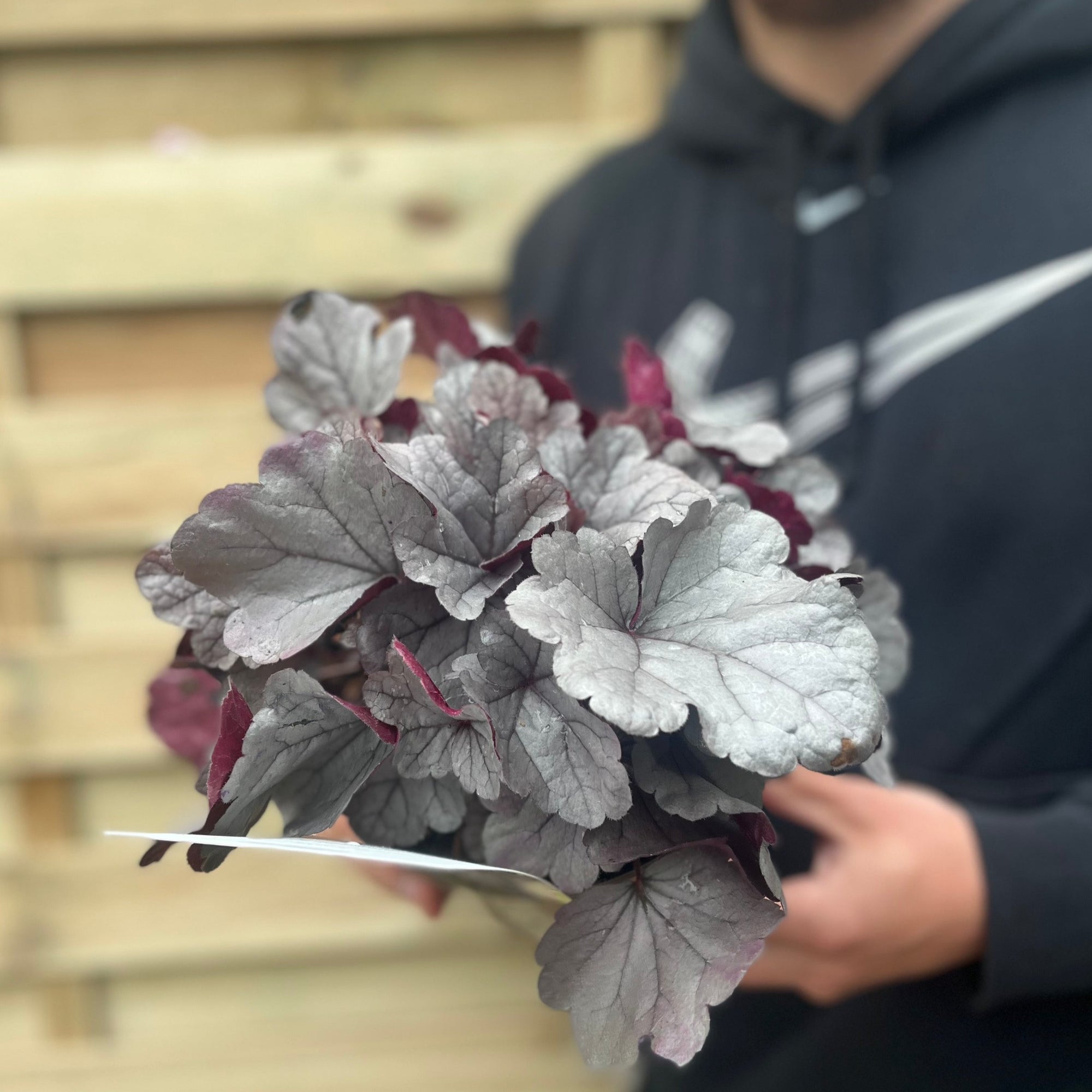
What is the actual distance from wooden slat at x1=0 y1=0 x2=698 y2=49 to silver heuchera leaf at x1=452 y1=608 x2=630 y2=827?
73 centimetres

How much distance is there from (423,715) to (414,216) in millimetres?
680

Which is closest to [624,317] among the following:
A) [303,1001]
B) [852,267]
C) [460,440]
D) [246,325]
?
[852,267]

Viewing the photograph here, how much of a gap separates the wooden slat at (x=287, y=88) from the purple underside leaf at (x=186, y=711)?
0.67 metres

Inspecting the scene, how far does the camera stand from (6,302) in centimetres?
83

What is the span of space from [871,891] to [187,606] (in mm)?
401

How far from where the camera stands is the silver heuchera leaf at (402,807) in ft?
0.90

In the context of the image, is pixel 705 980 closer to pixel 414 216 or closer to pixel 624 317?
pixel 624 317

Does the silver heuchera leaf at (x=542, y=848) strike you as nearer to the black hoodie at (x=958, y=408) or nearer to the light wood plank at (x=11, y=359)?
the black hoodie at (x=958, y=408)

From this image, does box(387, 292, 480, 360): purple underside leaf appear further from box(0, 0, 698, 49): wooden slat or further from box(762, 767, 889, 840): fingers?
box(0, 0, 698, 49): wooden slat

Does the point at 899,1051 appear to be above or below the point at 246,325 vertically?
below

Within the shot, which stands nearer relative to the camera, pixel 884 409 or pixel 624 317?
pixel 884 409

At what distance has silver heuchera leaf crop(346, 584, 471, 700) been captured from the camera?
0.25 meters

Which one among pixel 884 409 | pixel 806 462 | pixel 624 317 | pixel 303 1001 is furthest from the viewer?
pixel 303 1001

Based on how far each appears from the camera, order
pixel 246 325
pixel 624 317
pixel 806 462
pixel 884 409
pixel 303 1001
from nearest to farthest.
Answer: pixel 806 462 → pixel 884 409 → pixel 624 317 → pixel 246 325 → pixel 303 1001
